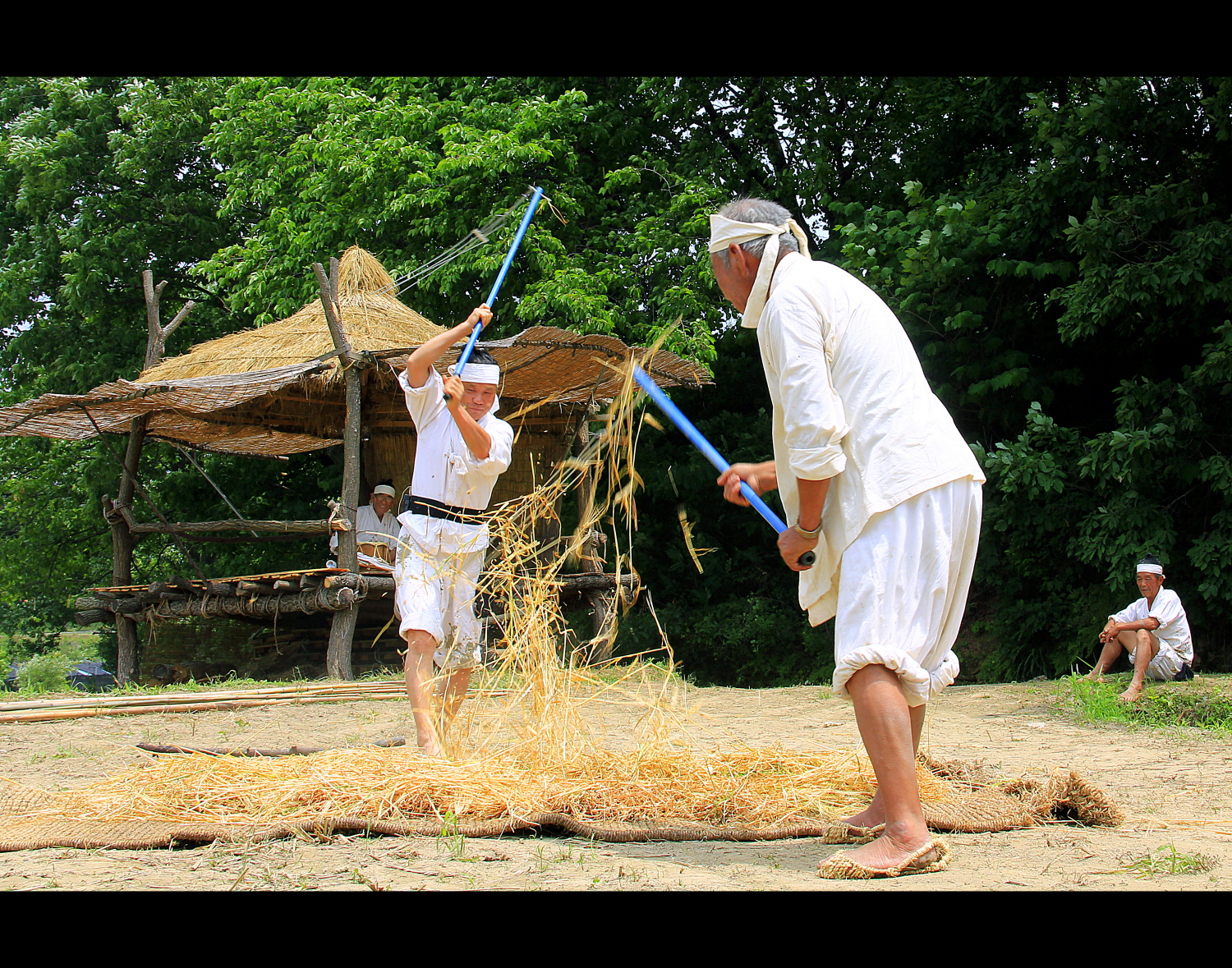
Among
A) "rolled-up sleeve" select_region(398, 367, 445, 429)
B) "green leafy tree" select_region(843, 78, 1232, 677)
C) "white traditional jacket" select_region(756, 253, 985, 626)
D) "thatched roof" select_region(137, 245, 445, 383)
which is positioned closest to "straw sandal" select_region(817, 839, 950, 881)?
"white traditional jacket" select_region(756, 253, 985, 626)

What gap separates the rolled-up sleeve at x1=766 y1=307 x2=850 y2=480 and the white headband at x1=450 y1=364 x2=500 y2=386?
191 centimetres

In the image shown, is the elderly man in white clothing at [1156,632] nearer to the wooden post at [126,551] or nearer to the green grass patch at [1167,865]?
the green grass patch at [1167,865]

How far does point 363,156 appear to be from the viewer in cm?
1263

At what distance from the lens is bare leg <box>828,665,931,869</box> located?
2.61m

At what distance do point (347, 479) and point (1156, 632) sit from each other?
264 inches

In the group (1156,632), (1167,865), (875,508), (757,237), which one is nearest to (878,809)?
(1167,865)

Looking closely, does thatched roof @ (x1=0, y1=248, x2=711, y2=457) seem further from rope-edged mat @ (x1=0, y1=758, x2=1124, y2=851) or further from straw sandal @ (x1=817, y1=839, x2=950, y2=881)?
straw sandal @ (x1=817, y1=839, x2=950, y2=881)

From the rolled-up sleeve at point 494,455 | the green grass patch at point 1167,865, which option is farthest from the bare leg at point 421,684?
the green grass patch at point 1167,865

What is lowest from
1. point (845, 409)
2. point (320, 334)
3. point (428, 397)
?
point (845, 409)

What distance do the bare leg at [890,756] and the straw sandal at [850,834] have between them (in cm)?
38

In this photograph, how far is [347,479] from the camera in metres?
9.50

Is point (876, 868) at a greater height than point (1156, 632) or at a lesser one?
greater

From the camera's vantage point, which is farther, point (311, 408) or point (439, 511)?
point (311, 408)

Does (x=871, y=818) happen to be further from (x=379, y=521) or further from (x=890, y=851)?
(x=379, y=521)
